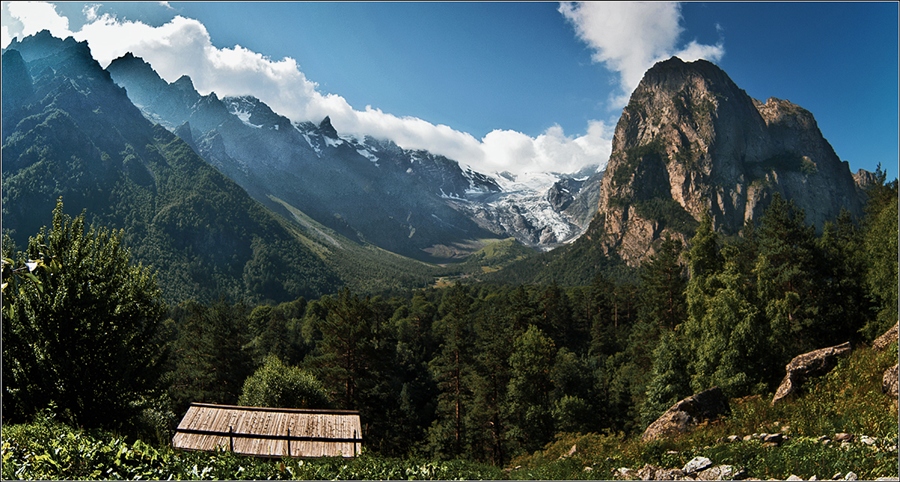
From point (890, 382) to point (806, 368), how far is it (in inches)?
178

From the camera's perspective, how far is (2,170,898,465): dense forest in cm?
1451

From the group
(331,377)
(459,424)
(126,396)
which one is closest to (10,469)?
(126,396)

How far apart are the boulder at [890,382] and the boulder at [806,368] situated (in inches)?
137

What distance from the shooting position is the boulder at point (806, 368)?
62.3 feet

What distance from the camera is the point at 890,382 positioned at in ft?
49.5

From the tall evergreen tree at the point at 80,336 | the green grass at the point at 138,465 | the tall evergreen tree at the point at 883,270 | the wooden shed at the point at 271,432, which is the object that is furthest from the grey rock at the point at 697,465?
the tall evergreen tree at the point at 883,270

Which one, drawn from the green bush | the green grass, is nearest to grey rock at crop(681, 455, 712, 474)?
the green grass

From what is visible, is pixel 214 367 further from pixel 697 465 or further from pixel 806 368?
pixel 806 368

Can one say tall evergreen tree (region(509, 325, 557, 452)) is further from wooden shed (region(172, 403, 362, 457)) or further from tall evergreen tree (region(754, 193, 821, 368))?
wooden shed (region(172, 403, 362, 457))

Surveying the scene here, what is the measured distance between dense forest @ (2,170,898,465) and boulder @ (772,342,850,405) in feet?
10.9

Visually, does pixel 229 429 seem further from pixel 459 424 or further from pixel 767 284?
pixel 767 284

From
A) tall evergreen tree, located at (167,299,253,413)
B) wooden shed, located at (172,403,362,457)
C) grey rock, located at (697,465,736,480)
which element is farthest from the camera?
tall evergreen tree, located at (167,299,253,413)

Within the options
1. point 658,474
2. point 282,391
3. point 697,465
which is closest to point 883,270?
point 697,465

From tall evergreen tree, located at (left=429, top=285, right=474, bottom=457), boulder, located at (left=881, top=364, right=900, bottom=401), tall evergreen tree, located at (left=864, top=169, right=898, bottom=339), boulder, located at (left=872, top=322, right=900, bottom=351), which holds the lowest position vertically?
tall evergreen tree, located at (left=429, top=285, right=474, bottom=457)
